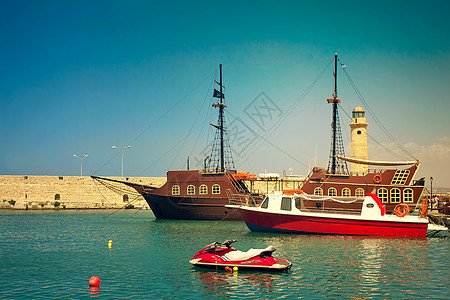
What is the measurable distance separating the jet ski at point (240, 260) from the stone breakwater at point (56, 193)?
131 feet

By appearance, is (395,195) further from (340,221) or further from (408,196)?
(340,221)

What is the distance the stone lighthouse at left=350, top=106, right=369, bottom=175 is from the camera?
51.3 m

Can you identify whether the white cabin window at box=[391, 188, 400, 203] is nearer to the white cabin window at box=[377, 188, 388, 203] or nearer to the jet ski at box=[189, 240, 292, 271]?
the white cabin window at box=[377, 188, 388, 203]

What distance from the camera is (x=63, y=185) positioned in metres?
55.3

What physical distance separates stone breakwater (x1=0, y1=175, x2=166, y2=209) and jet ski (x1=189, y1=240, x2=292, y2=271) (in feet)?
131

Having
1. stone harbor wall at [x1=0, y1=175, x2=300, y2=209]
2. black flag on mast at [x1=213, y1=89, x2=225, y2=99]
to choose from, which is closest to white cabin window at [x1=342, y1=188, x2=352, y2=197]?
black flag on mast at [x1=213, y1=89, x2=225, y2=99]

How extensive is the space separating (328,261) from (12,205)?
159 ft

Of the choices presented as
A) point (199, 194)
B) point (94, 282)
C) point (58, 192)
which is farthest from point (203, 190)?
point (58, 192)

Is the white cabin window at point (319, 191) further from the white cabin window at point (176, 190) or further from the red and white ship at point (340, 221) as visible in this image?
the white cabin window at point (176, 190)

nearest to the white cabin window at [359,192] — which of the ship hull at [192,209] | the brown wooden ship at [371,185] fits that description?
the brown wooden ship at [371,185]

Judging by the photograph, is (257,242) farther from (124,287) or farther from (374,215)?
(124,287)

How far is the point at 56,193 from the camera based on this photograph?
5506 centimetres

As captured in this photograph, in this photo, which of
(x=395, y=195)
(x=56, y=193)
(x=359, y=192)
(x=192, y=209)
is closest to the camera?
(x=395, y=195)

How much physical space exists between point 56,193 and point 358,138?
41.4m
